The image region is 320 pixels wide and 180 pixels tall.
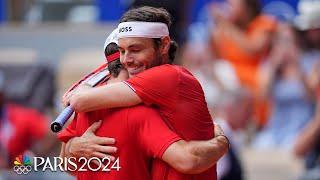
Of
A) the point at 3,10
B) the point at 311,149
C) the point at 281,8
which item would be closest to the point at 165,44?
the point at 311,149

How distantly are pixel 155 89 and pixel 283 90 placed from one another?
5.36 m

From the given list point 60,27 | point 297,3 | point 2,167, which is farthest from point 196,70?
point 2,167

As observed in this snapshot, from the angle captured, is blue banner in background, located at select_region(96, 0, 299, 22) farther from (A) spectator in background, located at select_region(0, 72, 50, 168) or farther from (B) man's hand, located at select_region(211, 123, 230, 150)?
(B) man's hand, located at select_region(211, 123, 230, 150)

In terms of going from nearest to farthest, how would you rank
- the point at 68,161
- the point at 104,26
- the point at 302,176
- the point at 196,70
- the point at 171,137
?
the point at 171,137 < the point at 68,161 < the point at 302,176 < the point at 196,70 < the point at 104,26

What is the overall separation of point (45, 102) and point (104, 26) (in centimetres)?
138

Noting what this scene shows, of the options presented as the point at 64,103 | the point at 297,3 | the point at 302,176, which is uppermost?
the point at 64,103

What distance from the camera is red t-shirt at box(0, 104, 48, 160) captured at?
8352 mm

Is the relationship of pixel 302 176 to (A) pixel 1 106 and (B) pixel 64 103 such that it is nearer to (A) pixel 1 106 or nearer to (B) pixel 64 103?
(A) pixel 1 106

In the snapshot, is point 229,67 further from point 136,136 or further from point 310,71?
point 136,136

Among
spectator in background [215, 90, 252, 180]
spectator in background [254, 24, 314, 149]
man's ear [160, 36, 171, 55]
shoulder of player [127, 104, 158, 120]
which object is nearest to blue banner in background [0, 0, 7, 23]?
spectator in background [254, 24, 314, 149]

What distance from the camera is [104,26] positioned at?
11.1 m

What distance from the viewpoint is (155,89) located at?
4520 millimetres

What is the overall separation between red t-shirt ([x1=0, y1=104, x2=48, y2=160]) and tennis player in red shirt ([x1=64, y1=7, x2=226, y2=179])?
364cm

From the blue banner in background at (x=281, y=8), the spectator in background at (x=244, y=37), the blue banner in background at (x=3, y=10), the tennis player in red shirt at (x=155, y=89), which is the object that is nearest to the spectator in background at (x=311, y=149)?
the spectator in background at (x=244, y=37)
